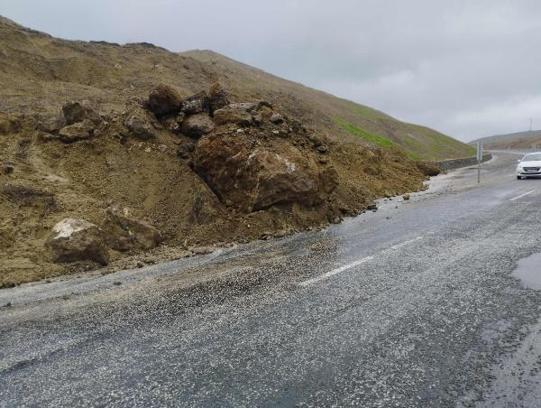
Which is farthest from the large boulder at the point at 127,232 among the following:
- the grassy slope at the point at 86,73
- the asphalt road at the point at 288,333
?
the grassy slope at the point at 86,73

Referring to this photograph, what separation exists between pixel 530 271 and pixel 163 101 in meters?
10.8

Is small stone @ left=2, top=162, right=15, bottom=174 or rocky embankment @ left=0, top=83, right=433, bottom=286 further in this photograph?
small stone @ left=2, top=162, right=15, bottom=174

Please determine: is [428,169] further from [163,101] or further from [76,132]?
[76,132]

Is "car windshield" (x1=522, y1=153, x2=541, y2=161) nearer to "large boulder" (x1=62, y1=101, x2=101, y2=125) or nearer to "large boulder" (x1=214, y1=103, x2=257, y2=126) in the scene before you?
"large boulder" (x1=214, y1=103, x2=257, y2=126)

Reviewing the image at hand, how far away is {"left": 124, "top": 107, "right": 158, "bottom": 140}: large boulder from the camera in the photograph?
1283cm

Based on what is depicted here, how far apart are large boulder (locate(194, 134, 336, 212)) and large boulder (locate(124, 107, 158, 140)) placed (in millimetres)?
1515

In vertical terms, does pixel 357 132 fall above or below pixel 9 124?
above

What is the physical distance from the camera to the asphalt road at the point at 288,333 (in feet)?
11.9

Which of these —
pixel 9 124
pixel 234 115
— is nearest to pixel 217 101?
pixel 234 115

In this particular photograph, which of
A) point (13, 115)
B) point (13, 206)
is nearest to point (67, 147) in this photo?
point (13, 115)

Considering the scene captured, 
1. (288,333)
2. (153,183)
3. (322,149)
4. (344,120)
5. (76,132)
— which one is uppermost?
(344,120)

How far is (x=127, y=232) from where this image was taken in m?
9.52

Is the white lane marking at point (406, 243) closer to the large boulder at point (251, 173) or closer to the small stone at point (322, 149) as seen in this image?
the large boulder at point (251, 173)

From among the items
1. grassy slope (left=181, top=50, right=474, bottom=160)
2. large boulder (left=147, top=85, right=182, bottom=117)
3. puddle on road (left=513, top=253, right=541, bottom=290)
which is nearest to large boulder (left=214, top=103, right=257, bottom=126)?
large boulder (left=147, top=85, right=182, bottom=117)
